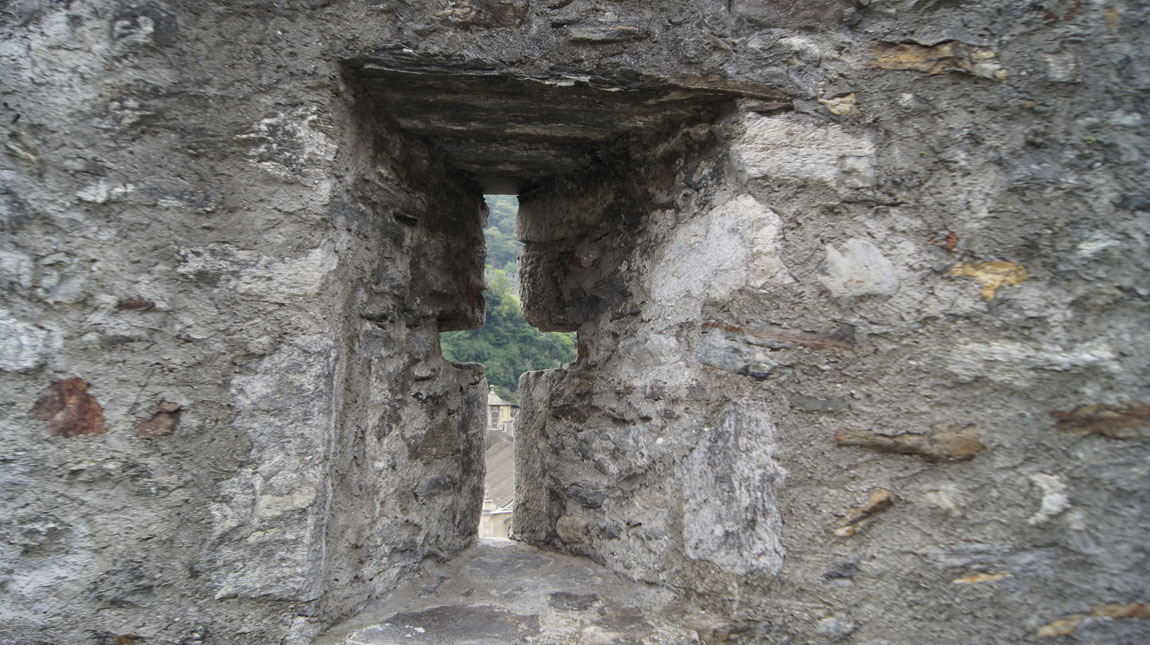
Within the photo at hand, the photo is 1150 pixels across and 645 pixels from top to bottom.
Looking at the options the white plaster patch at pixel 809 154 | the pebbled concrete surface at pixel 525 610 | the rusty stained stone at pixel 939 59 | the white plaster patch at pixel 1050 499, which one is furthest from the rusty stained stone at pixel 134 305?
the white plaster patch at pixel 1050 499

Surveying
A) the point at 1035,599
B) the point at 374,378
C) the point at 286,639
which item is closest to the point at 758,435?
the point at 1035,599

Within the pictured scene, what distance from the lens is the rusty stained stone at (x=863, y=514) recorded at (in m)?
1.38

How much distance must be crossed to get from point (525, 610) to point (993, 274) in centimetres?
135

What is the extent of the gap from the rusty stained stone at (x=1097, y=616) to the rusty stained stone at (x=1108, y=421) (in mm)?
331

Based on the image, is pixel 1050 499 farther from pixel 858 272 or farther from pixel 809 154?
pixel 809 154

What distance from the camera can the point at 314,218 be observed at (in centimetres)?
148

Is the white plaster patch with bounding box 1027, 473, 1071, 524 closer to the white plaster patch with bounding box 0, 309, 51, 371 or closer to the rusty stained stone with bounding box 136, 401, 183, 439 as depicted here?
the rusty stained stone with bounding box 136, 401, 183, 439

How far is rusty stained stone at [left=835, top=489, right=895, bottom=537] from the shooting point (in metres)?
1.38

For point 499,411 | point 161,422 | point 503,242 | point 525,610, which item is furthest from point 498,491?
point 503,242

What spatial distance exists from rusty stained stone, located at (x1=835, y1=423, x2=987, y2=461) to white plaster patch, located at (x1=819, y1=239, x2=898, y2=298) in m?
0.32

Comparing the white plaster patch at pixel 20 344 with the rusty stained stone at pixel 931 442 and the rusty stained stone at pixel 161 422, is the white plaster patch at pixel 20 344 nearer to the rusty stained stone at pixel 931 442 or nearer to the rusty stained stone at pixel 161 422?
the rusty stained stone at pixel 161 422

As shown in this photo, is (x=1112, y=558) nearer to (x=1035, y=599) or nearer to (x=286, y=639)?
(x=1035, y=599)

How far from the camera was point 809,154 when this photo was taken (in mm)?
1497

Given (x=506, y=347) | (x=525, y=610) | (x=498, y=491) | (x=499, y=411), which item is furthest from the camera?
(x=506, y=347)
